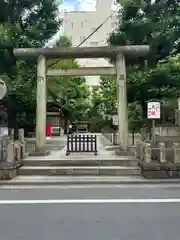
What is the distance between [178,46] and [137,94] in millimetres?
3262

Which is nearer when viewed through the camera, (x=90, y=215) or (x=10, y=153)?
(x=90, y=215)

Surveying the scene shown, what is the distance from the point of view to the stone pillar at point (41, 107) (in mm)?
16312

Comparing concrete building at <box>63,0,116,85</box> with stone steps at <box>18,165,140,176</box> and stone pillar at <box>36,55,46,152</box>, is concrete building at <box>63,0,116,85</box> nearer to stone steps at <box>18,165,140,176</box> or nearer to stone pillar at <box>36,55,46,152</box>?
stone pillar at <box>36,55,46,152</box>

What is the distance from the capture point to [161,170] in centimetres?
1279

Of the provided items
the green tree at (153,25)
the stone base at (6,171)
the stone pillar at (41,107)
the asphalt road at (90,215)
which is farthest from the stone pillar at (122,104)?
the asphalt road at (90,215)

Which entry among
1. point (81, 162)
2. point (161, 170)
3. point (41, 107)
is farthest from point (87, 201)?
point (41, 107)

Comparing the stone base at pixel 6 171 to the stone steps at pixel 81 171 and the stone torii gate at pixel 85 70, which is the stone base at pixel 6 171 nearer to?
the stone steps at pixel 81 171

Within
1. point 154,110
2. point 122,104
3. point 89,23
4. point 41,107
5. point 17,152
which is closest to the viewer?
point 17,152

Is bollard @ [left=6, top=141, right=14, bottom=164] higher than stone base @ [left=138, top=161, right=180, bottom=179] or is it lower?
higher

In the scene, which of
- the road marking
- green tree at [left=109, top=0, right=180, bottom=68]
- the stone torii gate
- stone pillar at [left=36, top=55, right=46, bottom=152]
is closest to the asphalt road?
the road marking

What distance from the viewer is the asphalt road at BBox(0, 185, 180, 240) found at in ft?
19.8

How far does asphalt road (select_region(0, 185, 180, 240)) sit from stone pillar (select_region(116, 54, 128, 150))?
5440 millimetres

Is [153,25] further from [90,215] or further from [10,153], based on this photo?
[90,215]

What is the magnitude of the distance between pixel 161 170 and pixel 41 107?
6.27m
